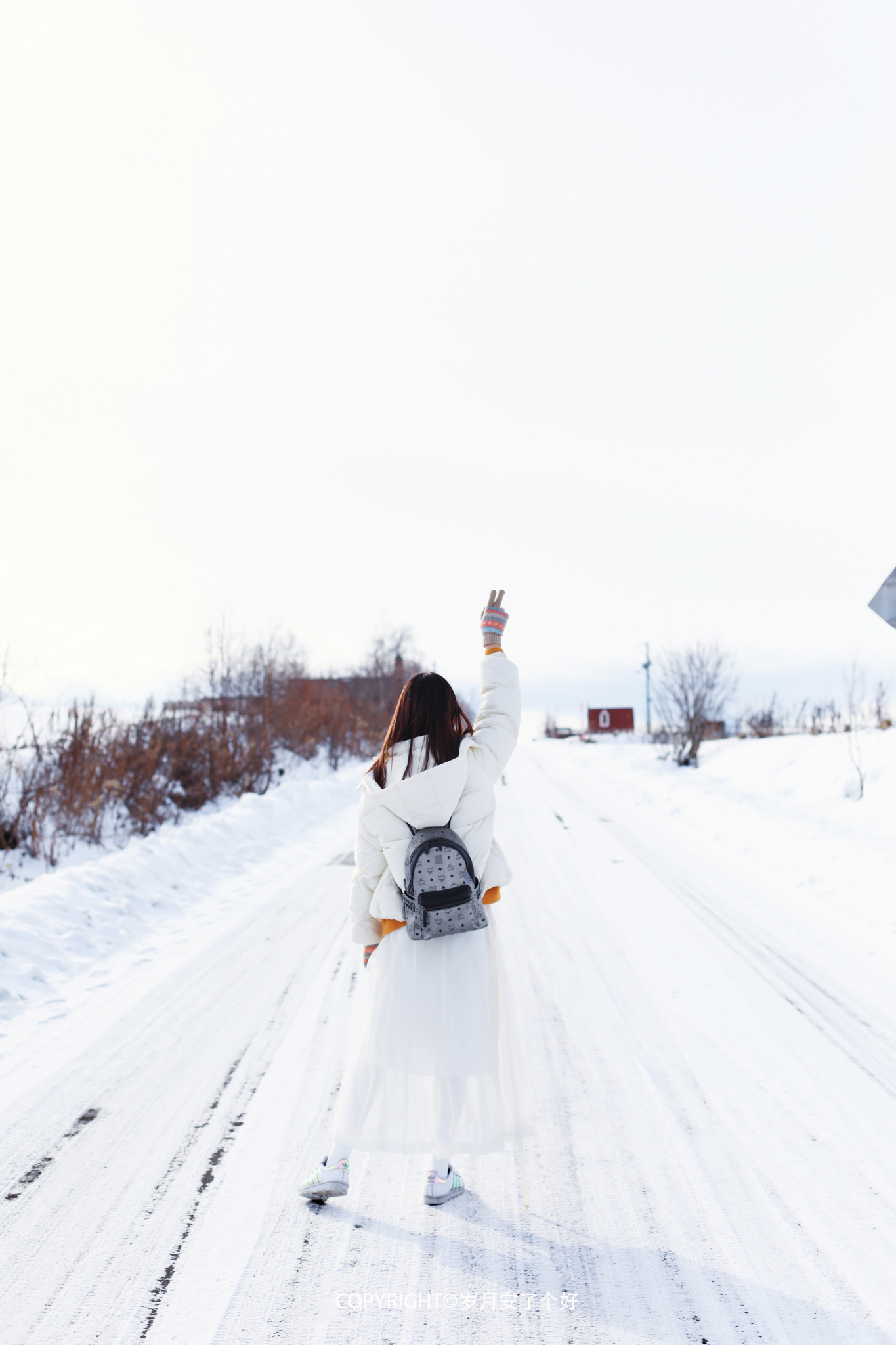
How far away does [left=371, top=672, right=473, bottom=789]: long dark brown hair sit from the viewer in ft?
9.12

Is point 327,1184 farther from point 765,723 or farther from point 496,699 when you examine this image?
point 765,723

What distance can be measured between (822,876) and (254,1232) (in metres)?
7.39

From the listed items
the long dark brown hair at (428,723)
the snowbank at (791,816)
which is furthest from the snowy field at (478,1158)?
the long dark brown hair at (428,723)

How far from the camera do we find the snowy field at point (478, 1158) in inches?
91.9

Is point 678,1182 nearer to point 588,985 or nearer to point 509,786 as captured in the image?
point 588,985

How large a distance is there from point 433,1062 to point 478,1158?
0.80 m

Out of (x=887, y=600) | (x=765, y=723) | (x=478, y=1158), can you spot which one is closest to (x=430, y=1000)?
(x=478, y=1158)

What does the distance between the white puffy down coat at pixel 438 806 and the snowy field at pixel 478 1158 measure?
1076 mm

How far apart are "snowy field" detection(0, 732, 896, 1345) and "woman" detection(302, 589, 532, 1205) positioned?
30 centimetres

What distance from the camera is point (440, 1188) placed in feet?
9.27

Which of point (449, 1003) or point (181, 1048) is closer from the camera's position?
point (449, 1003)

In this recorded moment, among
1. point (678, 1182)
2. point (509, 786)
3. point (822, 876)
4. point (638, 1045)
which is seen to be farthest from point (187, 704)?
point (678, 1182)

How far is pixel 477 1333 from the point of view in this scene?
221 centimetres

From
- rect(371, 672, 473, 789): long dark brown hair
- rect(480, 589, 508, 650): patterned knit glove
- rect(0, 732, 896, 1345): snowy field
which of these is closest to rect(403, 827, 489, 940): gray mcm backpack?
rect(371, 672, 473, 789): long dark brown hair
